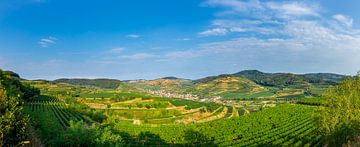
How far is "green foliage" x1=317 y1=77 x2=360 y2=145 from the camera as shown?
34.2 metres

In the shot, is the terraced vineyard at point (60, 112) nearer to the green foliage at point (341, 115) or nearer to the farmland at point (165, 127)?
the farmland at point (165, 127)

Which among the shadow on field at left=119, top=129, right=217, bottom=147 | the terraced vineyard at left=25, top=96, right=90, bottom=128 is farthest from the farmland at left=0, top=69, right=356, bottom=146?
the terraced vineyard at left=25, top=96, right=90, bottom=128

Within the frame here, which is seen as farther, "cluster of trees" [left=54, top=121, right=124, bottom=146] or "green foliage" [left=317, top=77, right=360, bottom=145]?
"green foliage" [left=317, top=77, right=360, bottom=145]

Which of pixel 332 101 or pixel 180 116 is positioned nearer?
pixel 332 101

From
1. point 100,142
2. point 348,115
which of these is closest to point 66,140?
point 100,142

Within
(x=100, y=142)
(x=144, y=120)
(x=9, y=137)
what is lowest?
(x=144, y=120)

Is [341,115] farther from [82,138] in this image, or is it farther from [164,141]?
[164,141]

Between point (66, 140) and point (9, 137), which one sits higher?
point (9, 137)

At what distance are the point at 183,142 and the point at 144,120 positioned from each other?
184ft

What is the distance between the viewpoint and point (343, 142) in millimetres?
33875

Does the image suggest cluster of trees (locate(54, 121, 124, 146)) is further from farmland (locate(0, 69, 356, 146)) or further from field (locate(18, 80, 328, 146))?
field (locate(18, 80, 328, 146))

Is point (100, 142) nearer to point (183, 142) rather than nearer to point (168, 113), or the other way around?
point (183, 142)

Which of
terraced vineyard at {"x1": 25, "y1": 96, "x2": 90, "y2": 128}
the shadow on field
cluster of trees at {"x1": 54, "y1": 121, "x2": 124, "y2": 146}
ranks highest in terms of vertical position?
cluster of trees at {"x1": 54, "y1": 121, "x2": 124, "y2": 146}

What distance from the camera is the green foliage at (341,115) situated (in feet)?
112
